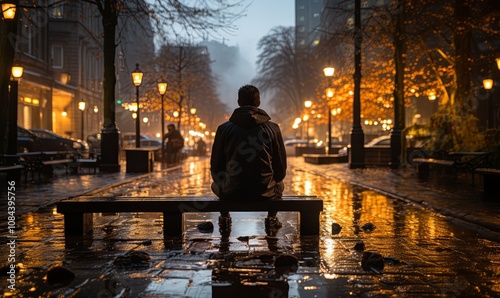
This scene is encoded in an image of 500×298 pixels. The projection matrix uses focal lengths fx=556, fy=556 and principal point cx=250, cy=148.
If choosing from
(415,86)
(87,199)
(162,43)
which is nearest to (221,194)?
(87,199)

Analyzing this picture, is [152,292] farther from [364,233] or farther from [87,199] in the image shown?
[364,233]

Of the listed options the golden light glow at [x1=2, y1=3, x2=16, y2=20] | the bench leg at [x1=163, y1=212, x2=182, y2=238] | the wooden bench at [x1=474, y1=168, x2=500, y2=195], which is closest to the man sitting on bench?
the bench leg at [x1=163, y1=212, x2=182, y2=238]

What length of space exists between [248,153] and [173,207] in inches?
47.7

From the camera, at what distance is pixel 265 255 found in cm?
525

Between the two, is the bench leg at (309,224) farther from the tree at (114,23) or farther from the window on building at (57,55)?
the window on building at (57,55)

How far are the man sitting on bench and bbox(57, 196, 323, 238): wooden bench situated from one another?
13 cm

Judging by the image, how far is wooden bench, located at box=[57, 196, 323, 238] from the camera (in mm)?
6215

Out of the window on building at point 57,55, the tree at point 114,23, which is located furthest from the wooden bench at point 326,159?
the window on building at point 57,55

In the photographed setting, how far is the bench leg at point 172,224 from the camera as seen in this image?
21.7 ft

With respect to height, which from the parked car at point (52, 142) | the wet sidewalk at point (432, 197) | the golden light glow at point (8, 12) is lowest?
the wet sidewalk at point (432, 197)

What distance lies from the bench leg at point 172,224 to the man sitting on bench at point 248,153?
2.54 ft

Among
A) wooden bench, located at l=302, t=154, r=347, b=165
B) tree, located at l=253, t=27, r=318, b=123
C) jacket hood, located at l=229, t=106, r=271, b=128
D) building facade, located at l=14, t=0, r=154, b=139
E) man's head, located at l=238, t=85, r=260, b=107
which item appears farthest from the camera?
tree, located at l=253, t=27, r=318, b=123

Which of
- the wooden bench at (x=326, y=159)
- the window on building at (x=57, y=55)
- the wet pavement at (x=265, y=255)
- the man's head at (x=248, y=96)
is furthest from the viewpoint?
the window on building at (x=57, y=55)

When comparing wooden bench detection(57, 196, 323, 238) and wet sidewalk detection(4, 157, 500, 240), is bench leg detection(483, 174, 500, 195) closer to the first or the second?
wet sidewalk detection(4, 157, 500, 240)
